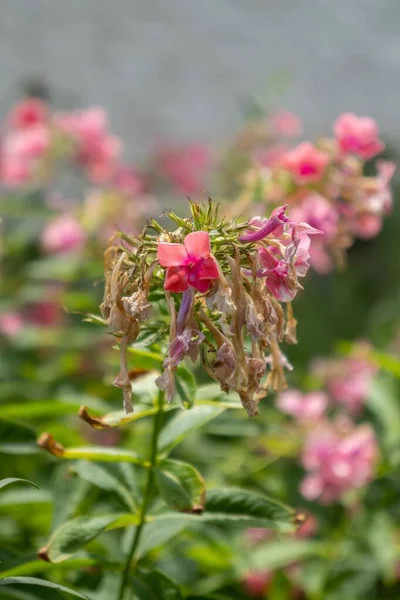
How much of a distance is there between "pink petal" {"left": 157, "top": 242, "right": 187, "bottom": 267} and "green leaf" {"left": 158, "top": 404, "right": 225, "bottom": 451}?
0.20 meters

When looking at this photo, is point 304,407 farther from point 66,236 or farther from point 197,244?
point 197,244

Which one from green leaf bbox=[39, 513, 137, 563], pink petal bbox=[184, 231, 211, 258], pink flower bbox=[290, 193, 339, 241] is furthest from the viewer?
pink flower bbox=[290, 193, 339, 241]

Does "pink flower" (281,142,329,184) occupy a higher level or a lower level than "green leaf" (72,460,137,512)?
higher

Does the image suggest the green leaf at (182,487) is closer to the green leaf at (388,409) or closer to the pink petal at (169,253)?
the pink petal at (169,253)

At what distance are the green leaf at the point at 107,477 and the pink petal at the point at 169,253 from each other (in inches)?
10.7

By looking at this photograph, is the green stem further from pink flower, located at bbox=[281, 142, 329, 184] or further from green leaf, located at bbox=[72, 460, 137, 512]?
pink flower, located at bbox=[281, 142, 329, 184]

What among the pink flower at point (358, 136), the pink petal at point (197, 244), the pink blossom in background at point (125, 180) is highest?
the pink blossom in background at point (125, 180)

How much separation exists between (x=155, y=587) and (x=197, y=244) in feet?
1.00

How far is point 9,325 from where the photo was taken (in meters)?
1.50

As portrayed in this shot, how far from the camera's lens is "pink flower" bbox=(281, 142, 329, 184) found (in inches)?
38.1

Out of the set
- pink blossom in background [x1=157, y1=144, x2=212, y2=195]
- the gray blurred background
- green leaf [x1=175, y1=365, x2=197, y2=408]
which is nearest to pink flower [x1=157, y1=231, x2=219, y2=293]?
green leaf [x1=175, y1=365, x2=197, y2=408]

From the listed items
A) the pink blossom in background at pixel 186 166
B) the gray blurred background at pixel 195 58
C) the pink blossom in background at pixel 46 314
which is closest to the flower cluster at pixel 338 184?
the pink blossom in background at pixel 46 314

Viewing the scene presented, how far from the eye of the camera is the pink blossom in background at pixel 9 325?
147 cm

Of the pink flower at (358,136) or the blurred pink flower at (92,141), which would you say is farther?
the blurred pink flower at (92,141)
